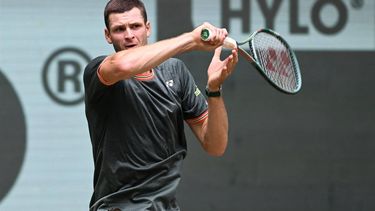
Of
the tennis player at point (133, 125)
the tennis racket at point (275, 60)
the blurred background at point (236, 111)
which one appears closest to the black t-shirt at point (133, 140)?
the tennis player at point (133, 125)

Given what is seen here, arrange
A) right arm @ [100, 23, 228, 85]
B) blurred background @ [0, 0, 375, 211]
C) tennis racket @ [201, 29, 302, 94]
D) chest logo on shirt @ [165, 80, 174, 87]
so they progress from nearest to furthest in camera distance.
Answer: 1. right arm @ [100, 23, 228, 85]
2. chest logo on shirt @ [165, 80, 174, 87]
3. tennis racket @ [201, 29, 302, 94]
4. blurred background @ [0, 0, 375, 211]

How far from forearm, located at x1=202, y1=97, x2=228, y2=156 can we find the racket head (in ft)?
0.83

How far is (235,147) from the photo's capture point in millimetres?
5309

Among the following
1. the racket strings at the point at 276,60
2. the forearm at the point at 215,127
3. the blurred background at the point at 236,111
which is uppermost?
the racket strings at the point at 276,60

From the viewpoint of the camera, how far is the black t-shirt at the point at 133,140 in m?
3.12

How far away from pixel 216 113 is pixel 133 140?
358 millimetres

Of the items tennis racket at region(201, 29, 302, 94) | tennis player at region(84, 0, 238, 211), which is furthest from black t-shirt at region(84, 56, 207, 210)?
tennis racket at region(201, 29, 302, 94)

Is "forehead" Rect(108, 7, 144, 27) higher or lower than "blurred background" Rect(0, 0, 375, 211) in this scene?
higher

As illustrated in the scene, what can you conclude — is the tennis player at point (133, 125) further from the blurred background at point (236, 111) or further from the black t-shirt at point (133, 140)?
the blurred background at point (236, 111)

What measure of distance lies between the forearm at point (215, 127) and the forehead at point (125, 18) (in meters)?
0.40

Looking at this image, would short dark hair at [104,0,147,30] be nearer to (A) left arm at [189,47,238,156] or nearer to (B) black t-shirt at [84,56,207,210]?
(B) black t-shirt at [84,56,207,210]

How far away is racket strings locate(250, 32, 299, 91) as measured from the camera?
3.53 meters

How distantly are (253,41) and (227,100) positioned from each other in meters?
1.86

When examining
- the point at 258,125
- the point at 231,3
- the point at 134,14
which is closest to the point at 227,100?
the point at 258,125
